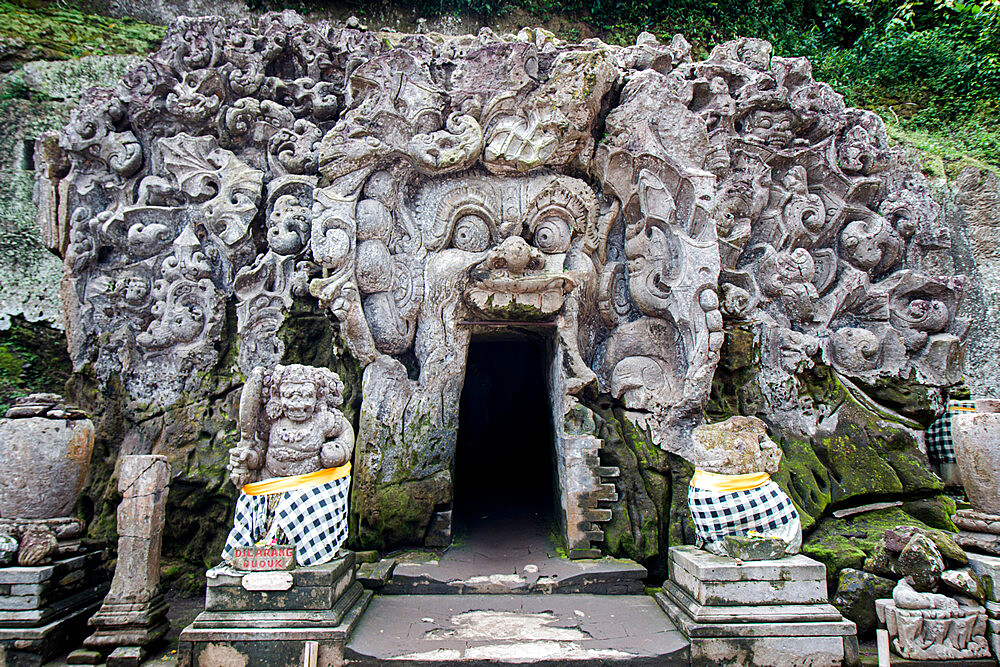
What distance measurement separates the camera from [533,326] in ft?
20.5

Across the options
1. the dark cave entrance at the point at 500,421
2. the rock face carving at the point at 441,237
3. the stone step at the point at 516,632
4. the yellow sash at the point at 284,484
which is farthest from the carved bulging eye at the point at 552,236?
the stone step at the point at 516,632

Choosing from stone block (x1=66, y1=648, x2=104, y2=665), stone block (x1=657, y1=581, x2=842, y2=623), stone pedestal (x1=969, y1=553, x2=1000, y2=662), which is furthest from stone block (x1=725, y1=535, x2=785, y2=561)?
stone block (x1=66, y1=648, x2=104, y2=665)

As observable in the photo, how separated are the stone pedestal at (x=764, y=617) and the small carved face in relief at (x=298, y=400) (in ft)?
10.2

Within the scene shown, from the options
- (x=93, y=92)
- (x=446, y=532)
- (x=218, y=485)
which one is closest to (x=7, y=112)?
(x=93, y=92)

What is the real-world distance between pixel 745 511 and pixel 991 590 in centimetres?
181

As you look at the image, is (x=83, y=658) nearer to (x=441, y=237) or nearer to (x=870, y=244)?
(x=441, y=237)

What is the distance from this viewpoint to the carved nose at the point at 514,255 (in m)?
5.76

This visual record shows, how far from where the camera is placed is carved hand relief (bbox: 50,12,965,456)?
19.4 ft

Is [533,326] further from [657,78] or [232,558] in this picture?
[232,558]

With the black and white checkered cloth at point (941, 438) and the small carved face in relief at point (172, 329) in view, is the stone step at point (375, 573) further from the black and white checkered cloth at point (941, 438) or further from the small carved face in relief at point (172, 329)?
the black and white checkered cloth at point (941, 438)

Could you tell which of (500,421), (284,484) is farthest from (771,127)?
(284,484)

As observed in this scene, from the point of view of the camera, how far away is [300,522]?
418 centimetres

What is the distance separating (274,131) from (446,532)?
479cm

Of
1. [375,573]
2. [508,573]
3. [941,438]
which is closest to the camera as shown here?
[375,573]
